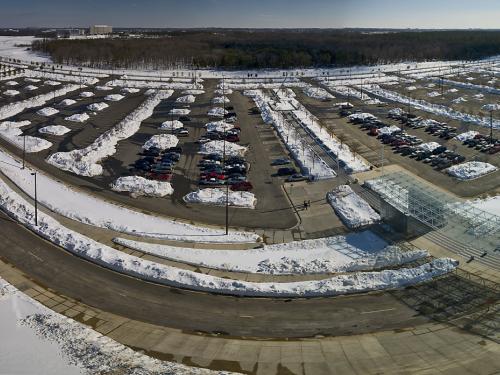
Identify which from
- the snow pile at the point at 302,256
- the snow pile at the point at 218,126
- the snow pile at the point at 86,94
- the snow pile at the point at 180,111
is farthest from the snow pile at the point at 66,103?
the snow pile at the point at 302,256

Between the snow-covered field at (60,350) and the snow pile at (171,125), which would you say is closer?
the snow-covered field at (60,350)

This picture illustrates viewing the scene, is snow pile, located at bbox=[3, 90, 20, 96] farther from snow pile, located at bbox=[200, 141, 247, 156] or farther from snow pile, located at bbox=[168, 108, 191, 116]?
snow pile, located at bbox=[200, 141, 247, 156]

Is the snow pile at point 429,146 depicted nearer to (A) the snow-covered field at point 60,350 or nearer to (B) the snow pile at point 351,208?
(B) the snow pile at point 351,208

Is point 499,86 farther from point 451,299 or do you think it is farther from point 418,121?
point 451,299

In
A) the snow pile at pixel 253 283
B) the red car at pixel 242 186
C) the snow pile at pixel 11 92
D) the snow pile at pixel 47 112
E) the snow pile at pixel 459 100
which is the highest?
the snow pile at pixel 459 100

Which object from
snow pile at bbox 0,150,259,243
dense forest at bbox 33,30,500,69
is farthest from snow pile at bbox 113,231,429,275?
dense forest at bbox 33,30,500,69

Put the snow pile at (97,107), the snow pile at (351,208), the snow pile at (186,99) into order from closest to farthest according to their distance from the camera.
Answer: the snow pile at (351,208)
the snow pile at (97,107)
the snow pile at (186,99)
